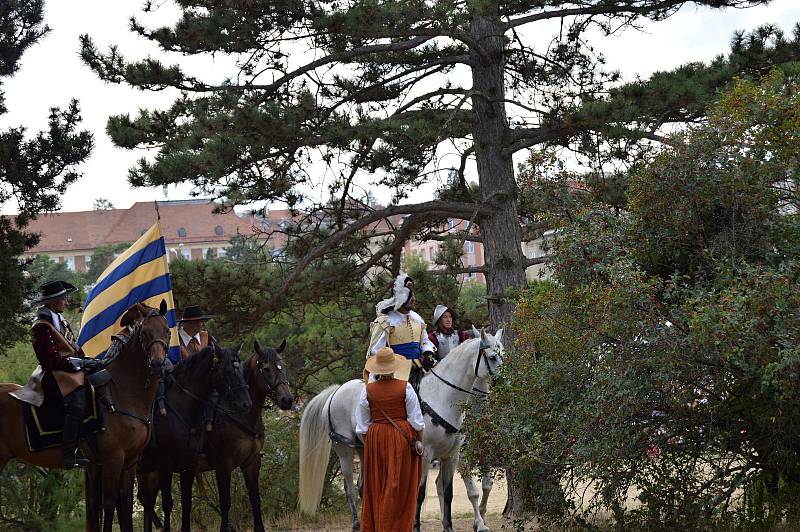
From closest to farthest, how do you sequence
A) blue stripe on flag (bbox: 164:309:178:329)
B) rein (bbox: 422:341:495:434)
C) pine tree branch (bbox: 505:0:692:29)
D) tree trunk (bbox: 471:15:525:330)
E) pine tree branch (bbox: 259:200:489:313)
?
1. blue stripe on flag (bbox: 164:309:178:329)
2. rein (bbox: 422:341:495:434)
3. pine tree branch (bbox: 505:0:692:29)
4. tree trunk (bbox: 471:15:525:330)
5. pine tree branch (bbox: 259:200:489:313)

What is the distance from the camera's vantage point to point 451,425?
492 inches

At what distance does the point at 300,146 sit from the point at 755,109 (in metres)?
7.05

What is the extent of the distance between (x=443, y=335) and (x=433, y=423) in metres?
2.23

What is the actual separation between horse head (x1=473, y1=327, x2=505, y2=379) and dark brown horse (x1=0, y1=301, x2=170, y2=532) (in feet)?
12.6

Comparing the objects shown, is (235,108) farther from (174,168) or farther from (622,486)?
(622,486)

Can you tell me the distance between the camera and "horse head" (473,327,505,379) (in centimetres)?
1210

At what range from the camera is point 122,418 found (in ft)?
32.8

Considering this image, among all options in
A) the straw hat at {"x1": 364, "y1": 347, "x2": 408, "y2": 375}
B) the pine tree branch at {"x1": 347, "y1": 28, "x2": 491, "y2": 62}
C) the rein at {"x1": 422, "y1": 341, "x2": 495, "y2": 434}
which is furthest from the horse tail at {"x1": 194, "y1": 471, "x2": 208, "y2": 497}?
the pine tree branch at {"x1": 347, "y1": 28, "x2": 491, "y2": 62}

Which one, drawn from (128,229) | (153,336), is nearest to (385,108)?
(153,336)

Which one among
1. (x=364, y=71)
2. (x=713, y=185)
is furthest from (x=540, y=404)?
(x=364, y=71)

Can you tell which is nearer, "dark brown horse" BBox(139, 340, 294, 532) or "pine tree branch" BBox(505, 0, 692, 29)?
"dark brown horse" BBox(139, 340, 294, 532)

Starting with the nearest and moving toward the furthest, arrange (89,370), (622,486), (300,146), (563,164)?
(622,486)
(89,370)
(563,164)
(300,146)

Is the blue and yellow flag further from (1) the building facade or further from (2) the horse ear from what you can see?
(1) the building facade

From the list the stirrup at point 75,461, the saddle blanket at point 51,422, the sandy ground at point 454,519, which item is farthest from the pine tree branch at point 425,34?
the stirrup at point 75,461
